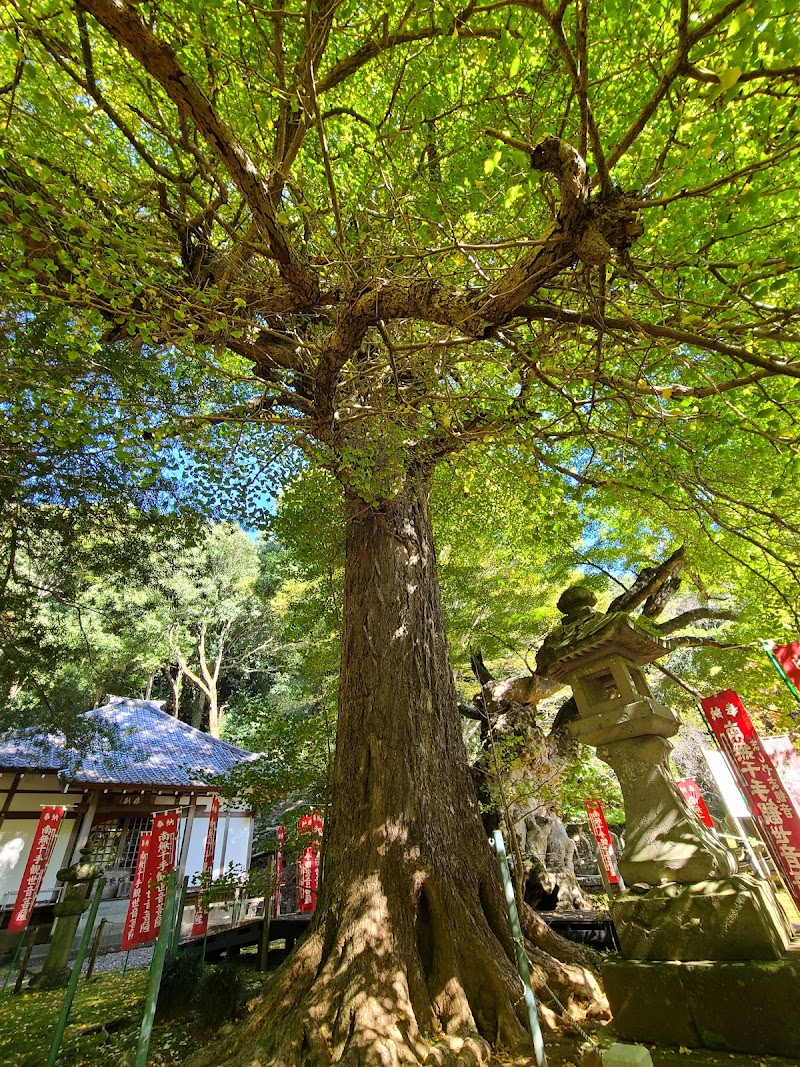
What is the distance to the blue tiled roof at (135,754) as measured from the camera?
35.1 feet

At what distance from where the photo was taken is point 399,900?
10.7 feet

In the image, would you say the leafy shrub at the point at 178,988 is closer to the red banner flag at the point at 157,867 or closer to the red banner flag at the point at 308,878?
the red banner flag at the point at 157,867

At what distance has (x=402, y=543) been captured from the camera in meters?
5.52

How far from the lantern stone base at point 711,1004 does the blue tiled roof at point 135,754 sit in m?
7.40

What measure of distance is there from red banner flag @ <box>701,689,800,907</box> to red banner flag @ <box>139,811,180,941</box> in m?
8.24

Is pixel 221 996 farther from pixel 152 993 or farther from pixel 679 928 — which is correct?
pixel 679 928

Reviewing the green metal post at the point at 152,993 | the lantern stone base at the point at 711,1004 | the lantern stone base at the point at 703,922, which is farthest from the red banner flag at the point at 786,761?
the green metal post at the point at 152,993

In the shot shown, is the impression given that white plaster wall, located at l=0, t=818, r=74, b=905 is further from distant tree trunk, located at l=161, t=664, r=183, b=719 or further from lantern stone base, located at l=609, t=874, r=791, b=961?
lantern stone base, located at l=609, t=874, r=791, b=961

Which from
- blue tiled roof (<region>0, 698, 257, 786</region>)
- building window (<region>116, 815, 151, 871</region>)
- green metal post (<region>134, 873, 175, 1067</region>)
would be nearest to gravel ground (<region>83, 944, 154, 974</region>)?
building window (<region>116, 815, 151, 871</region>)

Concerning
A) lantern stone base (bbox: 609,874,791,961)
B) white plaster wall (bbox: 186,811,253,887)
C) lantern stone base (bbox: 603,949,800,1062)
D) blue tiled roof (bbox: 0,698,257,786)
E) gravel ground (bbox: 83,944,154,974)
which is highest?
blue tiled roof (bbox: 0,698,257,786)

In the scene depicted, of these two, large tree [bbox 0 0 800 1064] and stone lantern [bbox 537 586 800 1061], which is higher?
large tree [bbox 0 0 800 1064]

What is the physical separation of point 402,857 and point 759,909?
208 cm

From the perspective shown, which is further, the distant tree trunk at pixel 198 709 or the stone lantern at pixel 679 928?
the distant tree trunk at pixel 198 709

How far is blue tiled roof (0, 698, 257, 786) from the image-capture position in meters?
10.7
